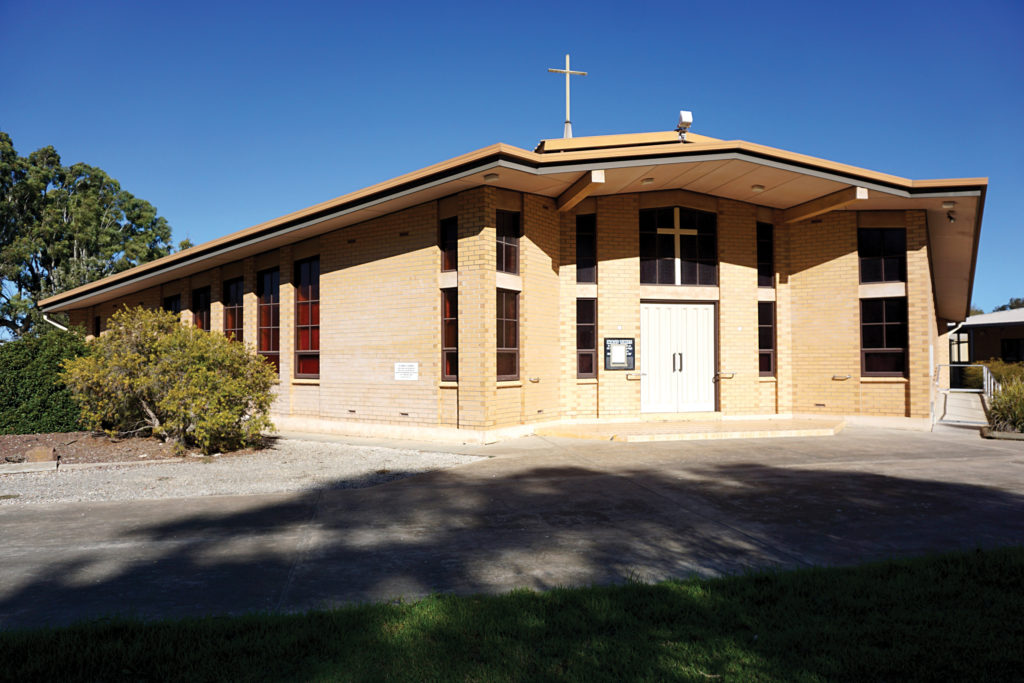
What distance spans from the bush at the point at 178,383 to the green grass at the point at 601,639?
24.9ft

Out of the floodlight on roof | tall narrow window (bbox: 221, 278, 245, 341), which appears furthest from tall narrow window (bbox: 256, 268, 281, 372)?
the floodlight on roof

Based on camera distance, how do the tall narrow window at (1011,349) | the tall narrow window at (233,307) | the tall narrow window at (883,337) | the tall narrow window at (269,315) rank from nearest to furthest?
the tall narrow window at (883,337)
the tall narrow window at (269,315)
the tall narrow window at (233,307)
the tall narrow window at (1011,349)

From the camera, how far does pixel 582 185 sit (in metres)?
11.4

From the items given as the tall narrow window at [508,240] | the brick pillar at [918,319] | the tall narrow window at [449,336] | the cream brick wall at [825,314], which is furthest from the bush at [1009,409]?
the tall narrow window at [449,336]

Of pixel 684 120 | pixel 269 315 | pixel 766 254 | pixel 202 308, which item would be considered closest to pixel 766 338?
pixel 766 254

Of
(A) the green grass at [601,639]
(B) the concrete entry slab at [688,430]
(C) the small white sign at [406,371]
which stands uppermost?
(C) the small white sign at [406,371]

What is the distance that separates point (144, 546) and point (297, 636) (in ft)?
8.74

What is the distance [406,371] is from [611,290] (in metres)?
4.72

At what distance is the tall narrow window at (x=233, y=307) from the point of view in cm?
1711

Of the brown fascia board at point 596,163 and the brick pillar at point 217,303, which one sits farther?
the brick pillar at point 217,303

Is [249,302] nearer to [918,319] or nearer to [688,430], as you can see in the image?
[688,430]

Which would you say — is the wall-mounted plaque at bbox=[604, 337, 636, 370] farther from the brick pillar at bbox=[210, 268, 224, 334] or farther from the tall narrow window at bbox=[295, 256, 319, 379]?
the brick pillar at bbox=[210, 268, 224, 334]

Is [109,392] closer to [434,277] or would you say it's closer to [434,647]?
[434,277]

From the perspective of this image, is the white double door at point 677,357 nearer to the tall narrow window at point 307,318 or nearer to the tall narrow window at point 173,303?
the tall narrow window at point 307,318
